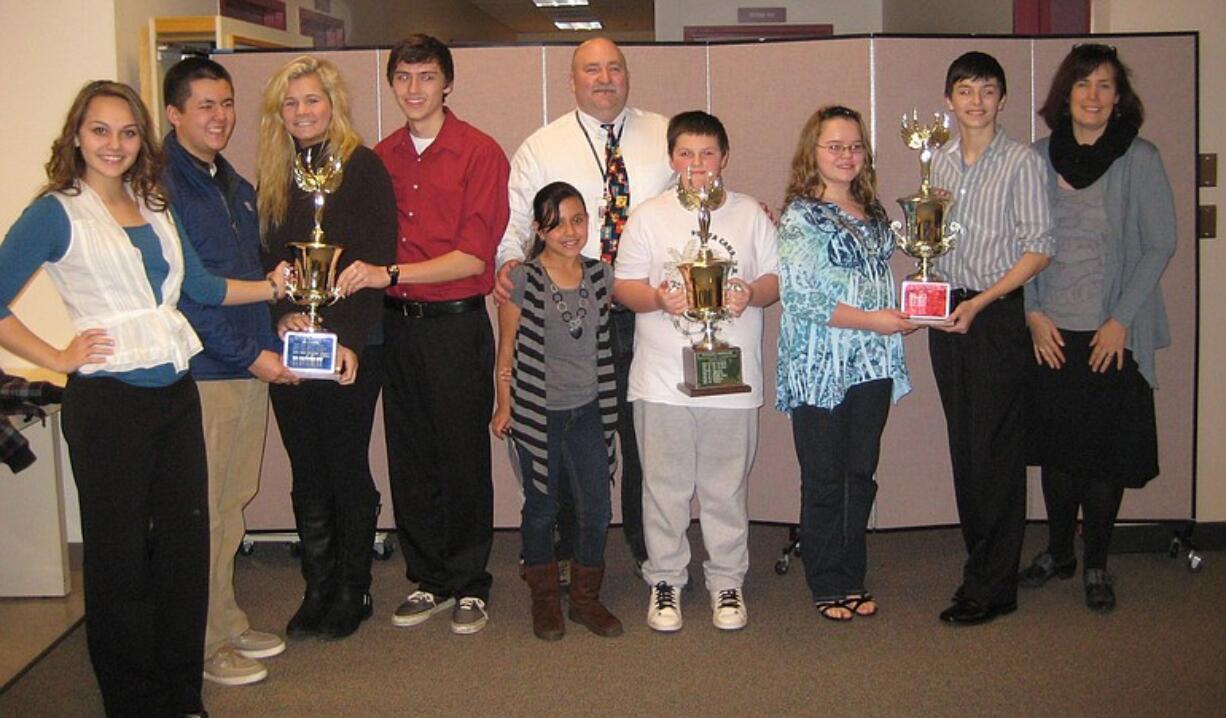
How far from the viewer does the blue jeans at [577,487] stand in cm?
350

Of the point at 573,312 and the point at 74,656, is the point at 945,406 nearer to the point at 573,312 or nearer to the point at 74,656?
the point at 573,312

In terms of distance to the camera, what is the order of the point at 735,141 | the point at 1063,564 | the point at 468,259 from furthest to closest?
the point at 735,141 < the point at 1063,564 < the point at 468,259

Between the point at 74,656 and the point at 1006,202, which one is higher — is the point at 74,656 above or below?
below

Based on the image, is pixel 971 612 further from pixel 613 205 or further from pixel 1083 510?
pixel 613 205

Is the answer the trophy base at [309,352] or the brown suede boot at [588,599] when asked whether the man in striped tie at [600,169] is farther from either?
the trophy base at [309,352]

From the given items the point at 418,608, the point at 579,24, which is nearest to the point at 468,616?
the point at 418,608

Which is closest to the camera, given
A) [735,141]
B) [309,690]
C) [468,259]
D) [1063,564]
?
[309,690]

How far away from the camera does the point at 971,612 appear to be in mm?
3559

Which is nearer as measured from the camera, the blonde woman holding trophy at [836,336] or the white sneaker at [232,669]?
the white sneaker at [232,669]

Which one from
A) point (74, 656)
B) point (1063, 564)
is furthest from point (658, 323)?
point (74, 656)

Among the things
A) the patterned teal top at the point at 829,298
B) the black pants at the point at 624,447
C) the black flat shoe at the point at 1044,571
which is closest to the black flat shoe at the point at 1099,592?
the black flat shoe at the point at 1044,571

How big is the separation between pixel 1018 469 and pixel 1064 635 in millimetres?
522

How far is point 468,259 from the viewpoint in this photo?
342cm

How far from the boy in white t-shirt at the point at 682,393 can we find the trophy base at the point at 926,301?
0.40 meters
